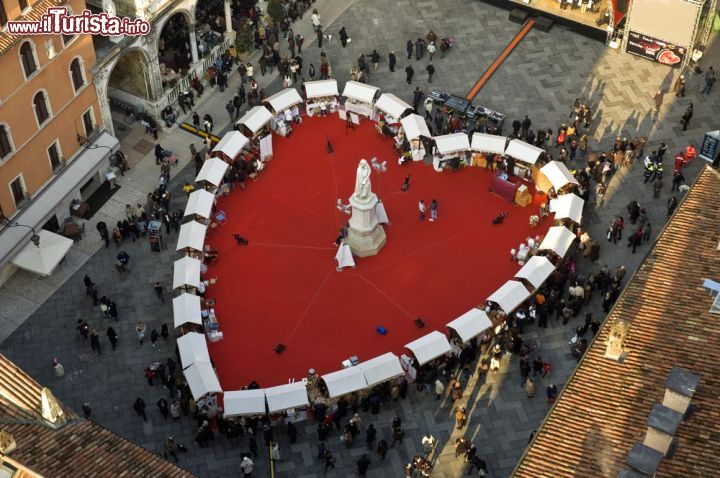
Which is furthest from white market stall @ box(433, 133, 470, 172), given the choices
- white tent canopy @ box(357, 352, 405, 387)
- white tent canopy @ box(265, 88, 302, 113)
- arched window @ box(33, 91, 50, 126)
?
arched window @ box(33, 91, 50, 126)

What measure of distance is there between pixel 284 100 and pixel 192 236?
37.9ft

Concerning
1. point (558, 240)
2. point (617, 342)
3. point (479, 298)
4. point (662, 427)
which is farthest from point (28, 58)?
point (662, 427)

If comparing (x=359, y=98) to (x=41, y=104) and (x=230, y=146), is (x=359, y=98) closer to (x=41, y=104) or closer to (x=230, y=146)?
(x=230, y=146)

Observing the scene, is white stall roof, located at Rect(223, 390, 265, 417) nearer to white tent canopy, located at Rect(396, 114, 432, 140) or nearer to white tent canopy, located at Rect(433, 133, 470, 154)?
white tent canopy, located at Rect(433, 133, 470, 154)

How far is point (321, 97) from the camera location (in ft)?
233

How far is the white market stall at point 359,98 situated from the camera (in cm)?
7031

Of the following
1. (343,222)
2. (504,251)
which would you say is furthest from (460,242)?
(343,222)

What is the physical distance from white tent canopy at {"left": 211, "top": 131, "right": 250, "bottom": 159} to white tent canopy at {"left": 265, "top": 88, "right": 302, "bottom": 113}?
3191 millimetres

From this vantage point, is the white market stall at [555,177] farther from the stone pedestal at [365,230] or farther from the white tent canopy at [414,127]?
the stone pedestal at [365,230]

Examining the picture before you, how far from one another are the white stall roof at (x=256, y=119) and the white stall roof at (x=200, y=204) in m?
5.65

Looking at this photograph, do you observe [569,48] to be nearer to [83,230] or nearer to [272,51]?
[272,51]

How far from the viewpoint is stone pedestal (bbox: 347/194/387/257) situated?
2436 inches

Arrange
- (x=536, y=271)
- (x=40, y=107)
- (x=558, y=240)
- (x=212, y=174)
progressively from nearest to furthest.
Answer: (x=536, y=271)
(x=40, y=107)
(x=558, y=240)
(x=212, y=174)

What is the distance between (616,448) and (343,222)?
1128 inches
